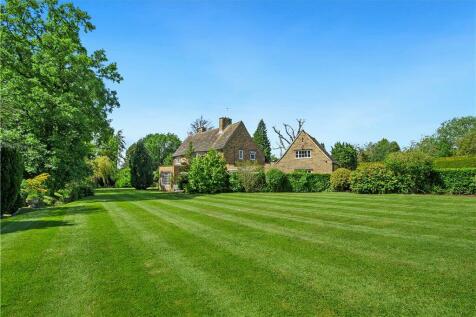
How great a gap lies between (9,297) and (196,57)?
13886 millimetres

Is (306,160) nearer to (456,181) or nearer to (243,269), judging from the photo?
(456,181)

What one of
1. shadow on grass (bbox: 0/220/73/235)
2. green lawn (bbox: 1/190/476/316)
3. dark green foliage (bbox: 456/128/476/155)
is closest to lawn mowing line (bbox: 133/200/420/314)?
green lawn (bbox: 1/190/476/316)

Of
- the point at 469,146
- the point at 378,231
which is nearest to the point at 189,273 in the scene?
the point at 378,231

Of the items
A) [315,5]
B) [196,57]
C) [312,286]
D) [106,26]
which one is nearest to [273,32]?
[315,5]

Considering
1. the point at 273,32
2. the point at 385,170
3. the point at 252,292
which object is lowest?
the point at 252,292

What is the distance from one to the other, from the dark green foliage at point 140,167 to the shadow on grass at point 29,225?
113 feet

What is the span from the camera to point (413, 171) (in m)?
22.3

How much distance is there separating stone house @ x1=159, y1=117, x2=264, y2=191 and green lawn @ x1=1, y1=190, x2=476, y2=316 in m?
29.2

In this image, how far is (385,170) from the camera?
23.8 metres

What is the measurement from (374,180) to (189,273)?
22.2 metres

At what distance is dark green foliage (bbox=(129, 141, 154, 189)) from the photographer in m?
44.6

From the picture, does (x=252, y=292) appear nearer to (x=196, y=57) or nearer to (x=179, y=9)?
(x=179, y=9)

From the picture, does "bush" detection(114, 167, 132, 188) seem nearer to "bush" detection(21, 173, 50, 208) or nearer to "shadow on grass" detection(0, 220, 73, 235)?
"bush" detection(21, 173, 50, 208)

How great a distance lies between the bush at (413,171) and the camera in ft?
72.1
